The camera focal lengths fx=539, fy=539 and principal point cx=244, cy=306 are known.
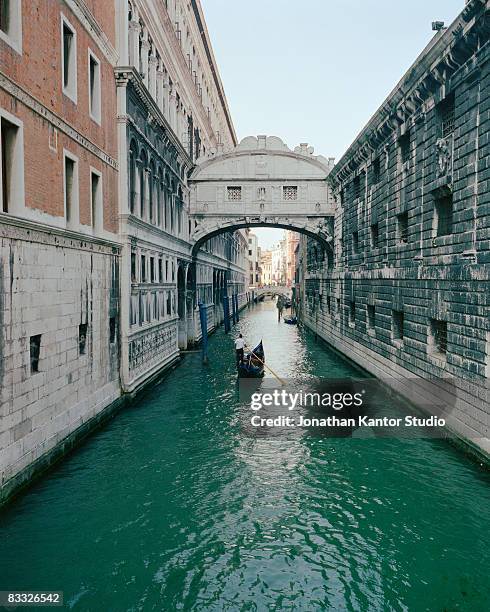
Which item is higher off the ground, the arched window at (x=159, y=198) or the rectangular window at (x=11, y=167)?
the arched window at (x=159, y=198)

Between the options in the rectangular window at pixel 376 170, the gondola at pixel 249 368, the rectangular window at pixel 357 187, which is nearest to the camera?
the gondola at pixel 249 368

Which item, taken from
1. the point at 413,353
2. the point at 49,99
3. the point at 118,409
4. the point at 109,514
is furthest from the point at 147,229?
the point at 109,514

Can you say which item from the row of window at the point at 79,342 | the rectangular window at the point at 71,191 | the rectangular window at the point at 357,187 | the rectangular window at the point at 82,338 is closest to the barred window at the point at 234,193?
the rectangular window at the point at 357,187

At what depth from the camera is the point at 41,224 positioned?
9.78 metres

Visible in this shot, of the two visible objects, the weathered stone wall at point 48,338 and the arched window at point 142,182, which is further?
the arched window at point 142,182

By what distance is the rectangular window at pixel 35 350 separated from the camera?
970 centimetres

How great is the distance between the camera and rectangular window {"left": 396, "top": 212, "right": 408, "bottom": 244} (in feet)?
54.0

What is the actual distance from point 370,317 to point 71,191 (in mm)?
12871

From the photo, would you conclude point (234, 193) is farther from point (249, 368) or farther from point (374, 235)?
point (249, 368)

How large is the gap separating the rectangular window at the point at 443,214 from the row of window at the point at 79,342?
8.91 m

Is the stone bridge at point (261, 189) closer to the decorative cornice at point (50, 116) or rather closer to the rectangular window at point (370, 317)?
the rectangular window at point (370, 317)

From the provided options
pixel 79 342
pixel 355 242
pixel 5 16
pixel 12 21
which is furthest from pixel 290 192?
pixel 5 16

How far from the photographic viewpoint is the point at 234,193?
91.6 ft

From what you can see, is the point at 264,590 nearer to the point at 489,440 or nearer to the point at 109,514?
the point at 109,514
